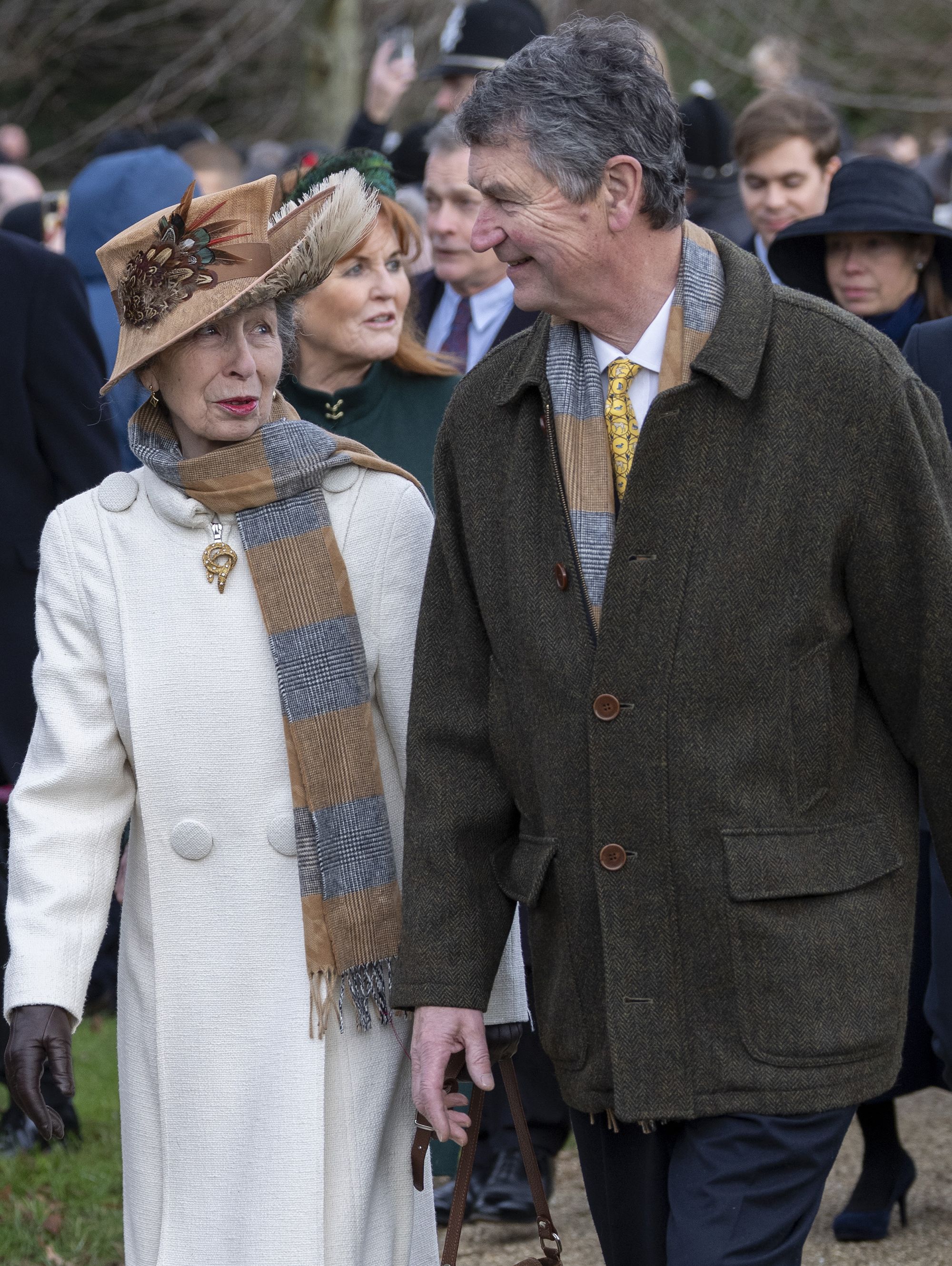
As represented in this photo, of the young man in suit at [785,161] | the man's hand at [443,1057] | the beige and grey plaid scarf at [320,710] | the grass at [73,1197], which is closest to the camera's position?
the man's hand at [443,1057]

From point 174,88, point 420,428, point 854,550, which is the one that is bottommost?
point 174,88

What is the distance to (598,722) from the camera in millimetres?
2670

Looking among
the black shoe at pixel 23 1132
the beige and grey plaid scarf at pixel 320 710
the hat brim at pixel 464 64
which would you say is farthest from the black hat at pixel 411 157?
the beige and grey plaid scarf at pixel 320 710

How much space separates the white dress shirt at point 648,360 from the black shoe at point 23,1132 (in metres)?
3.16

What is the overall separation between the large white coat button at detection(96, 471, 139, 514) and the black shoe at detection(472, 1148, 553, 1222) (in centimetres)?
216

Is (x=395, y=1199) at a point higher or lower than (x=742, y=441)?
lower

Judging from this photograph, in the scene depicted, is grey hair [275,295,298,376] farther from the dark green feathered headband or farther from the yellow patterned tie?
the dark green feathered headband

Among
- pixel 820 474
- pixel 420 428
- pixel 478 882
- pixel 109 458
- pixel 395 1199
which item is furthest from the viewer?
pixel 109 458

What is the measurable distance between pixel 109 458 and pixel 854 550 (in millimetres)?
3012

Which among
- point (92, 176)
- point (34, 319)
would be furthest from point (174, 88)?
point (34, 319)

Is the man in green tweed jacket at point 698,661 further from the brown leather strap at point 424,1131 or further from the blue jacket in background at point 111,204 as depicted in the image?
the blue jacket in background at point 111,204

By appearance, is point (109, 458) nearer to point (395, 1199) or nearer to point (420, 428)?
point (420, 428)

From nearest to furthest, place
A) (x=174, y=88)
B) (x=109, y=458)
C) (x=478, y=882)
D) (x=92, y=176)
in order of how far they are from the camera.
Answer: (x=478, y=882) < (x=109, y=458) < (x=92, y=176) < (x=174, y=88)

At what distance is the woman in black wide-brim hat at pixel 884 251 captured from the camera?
199 inches
